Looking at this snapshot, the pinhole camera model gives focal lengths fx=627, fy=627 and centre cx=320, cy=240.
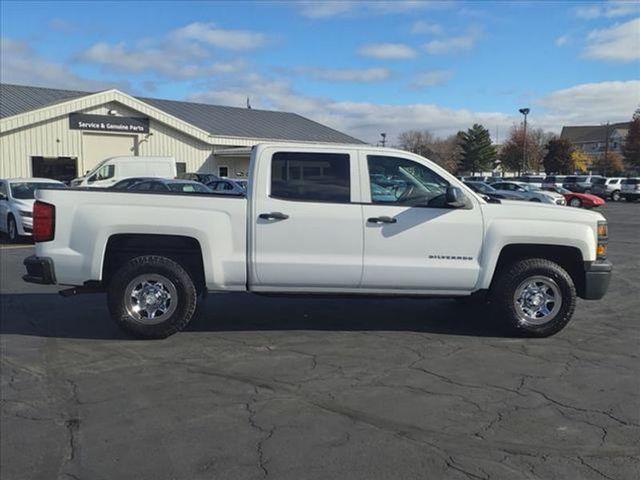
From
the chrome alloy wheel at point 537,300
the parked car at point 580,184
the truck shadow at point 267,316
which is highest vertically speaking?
the parked car at point 580,184

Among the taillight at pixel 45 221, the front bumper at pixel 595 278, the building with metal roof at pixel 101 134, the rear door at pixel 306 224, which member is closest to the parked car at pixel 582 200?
the building with metal roof at pixel 101 134

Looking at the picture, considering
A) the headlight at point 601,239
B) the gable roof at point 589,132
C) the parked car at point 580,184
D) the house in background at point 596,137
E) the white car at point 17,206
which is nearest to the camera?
the headlight at point 601,239

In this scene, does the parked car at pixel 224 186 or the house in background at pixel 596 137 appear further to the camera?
the house in background at pixel 596 137

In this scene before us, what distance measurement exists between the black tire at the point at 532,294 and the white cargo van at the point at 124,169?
21984mm

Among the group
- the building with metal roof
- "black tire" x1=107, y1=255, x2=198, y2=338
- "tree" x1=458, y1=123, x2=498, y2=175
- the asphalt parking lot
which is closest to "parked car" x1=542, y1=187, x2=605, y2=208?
the building with metal roof

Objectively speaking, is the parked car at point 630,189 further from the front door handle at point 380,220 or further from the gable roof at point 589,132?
the gable roof at point 589,132

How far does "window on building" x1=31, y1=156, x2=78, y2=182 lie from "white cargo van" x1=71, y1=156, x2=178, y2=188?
6.68 meters

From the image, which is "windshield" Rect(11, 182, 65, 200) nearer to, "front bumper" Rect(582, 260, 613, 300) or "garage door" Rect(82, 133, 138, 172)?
"front bumper" Rect(582, 260, 613, 300)

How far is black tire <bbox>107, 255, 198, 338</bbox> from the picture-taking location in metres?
6.37

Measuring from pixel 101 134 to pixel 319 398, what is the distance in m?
33.1

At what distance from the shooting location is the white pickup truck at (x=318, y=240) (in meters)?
6.32

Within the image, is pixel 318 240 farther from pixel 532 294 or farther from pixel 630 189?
pixel 630 189

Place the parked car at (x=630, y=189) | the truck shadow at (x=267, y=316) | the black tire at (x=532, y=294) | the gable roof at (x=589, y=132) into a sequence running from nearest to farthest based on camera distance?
the black tire at (x=532, y=294), the truck shadow at (x=267, y=316), the parked car at (x=630, y=189), the gable roof at (x=589, y=132)

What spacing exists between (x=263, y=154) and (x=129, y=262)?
1778 millimetres
